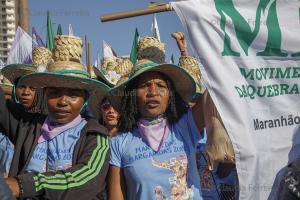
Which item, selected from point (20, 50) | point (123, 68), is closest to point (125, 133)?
→ point (123, 68)

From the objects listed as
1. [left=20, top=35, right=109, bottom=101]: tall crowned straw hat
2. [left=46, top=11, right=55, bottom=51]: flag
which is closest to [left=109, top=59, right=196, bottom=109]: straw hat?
[left=20, top=35, right=109, bottom=101]: tall crowned straw hat

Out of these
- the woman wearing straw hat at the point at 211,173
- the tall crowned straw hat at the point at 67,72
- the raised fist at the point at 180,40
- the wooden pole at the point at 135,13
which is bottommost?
the woman wearing straw hat at the point at 211,173

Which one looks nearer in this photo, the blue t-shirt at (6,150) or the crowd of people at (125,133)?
the crowd of people at (125,133)

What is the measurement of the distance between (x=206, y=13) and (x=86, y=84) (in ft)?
2.88

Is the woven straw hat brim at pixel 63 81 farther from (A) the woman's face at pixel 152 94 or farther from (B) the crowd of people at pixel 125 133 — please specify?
(A) the woman's face at pixel 152 94

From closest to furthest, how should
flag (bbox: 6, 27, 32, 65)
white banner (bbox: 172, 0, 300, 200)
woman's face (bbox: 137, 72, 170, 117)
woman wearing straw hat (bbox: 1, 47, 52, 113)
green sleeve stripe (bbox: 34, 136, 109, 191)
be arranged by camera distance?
green sleeve stripe (bbox: 34, 136, 109, 191), white banner (bbox: 172, 0, 300, 200), woman's face (bbox: 137, 72, 170, 117), woman wearing straw hat (bbox: 1, 47, 52, 113), flag (bbox: 6, 27, 32, 65)

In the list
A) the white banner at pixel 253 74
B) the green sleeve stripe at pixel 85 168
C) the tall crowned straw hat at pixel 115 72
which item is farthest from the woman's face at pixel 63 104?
the tall crowned straw hat at pixel 115 72

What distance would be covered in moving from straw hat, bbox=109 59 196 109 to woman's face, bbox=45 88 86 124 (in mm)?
340

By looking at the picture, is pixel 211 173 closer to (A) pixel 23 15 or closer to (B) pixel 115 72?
(B) pixel 115 72

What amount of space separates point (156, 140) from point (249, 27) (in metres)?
0.90

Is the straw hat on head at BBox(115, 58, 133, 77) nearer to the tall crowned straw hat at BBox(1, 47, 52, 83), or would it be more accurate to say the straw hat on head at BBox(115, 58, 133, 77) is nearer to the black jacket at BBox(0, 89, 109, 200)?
the tall crowned straw hat at BBox(1, 47, 52, 83)

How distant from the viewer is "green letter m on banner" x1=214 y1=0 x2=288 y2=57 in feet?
8.97

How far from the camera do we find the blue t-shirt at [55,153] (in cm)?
263

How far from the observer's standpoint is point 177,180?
8.98ft
